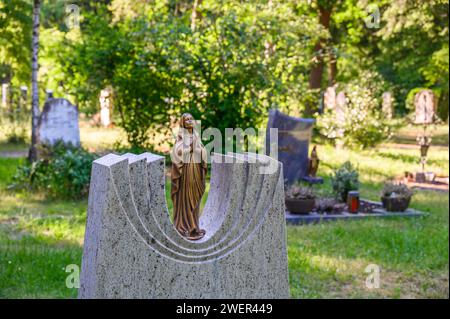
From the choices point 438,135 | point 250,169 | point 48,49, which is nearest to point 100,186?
point 250,169

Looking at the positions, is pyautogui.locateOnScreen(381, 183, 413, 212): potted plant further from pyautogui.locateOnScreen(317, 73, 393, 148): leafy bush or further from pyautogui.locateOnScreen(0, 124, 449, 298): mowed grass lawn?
pyautogui.locateOnScreen(317, 73, 393, 148): leafy bush

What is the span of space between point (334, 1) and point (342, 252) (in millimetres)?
19294

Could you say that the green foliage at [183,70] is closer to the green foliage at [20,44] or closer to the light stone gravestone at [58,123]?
the light stone gravestone at [58,123]

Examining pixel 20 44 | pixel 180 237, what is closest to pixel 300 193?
pixel 180 237

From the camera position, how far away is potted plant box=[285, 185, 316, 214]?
11.2m

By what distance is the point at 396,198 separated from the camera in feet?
39.3

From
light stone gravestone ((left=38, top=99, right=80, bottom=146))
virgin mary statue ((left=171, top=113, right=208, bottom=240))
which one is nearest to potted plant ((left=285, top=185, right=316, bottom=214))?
light stone gravestone ((left=38, top=99, right=80, bottom=146))

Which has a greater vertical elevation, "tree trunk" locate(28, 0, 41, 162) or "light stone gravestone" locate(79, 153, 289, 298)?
"tree trunk" locate(28, 0, 41, 162)

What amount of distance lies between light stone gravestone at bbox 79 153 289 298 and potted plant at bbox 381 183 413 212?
7.11 m

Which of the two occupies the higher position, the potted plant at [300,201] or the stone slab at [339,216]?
the potted plant at [300,201]

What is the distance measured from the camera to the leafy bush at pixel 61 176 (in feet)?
38.8

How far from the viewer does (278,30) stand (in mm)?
17141

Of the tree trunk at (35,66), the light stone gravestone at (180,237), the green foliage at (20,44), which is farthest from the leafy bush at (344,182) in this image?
the light stone gravestone at (180,237)
